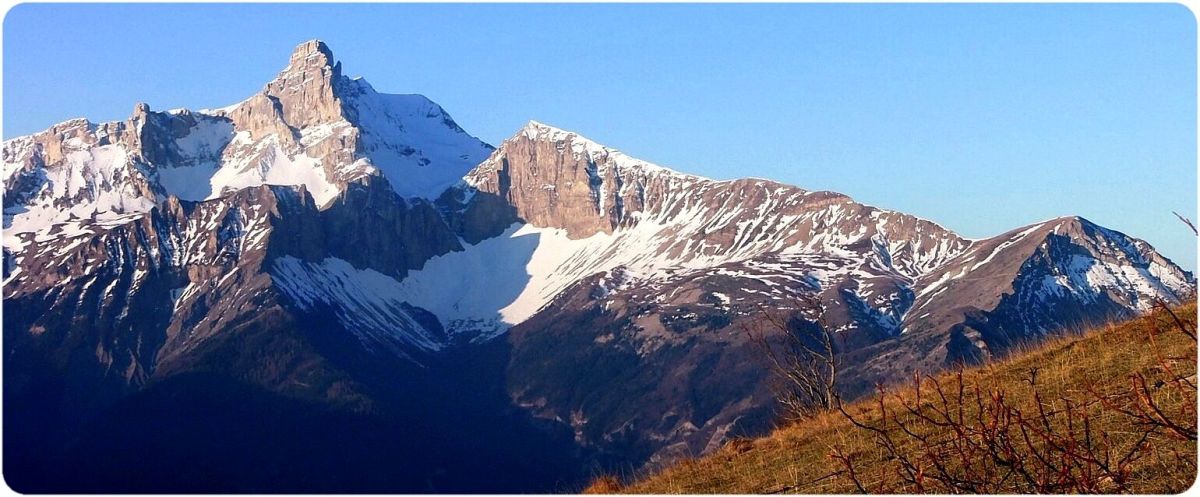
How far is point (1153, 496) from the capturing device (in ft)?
53.1

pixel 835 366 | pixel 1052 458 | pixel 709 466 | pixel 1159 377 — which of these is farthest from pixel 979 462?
pixel 835 366

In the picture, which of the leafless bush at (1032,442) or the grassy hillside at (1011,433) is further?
the grassy hillside at (1011,433)

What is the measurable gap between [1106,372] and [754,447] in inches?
267

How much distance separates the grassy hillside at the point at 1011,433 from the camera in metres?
17.3

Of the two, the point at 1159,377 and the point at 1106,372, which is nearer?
the point at 1159,377

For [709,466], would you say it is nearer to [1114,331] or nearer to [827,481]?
[827,481]

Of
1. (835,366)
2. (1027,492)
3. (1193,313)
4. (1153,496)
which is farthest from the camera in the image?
(835,366)

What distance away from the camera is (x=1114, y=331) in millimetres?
26281

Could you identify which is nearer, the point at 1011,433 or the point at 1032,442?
the point at 1032,442

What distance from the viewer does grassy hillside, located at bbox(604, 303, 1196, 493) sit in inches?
682

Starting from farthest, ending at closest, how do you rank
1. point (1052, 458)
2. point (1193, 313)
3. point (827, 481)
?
point (1193, 313) < point (827, 481) < point (1052, 458)

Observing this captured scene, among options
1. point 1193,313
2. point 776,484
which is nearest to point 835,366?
point 1193,313

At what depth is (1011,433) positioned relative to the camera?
2108 centimetres

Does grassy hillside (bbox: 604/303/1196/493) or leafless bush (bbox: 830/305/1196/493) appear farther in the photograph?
grassy hillside (bbox: 604/303/1196/493)
